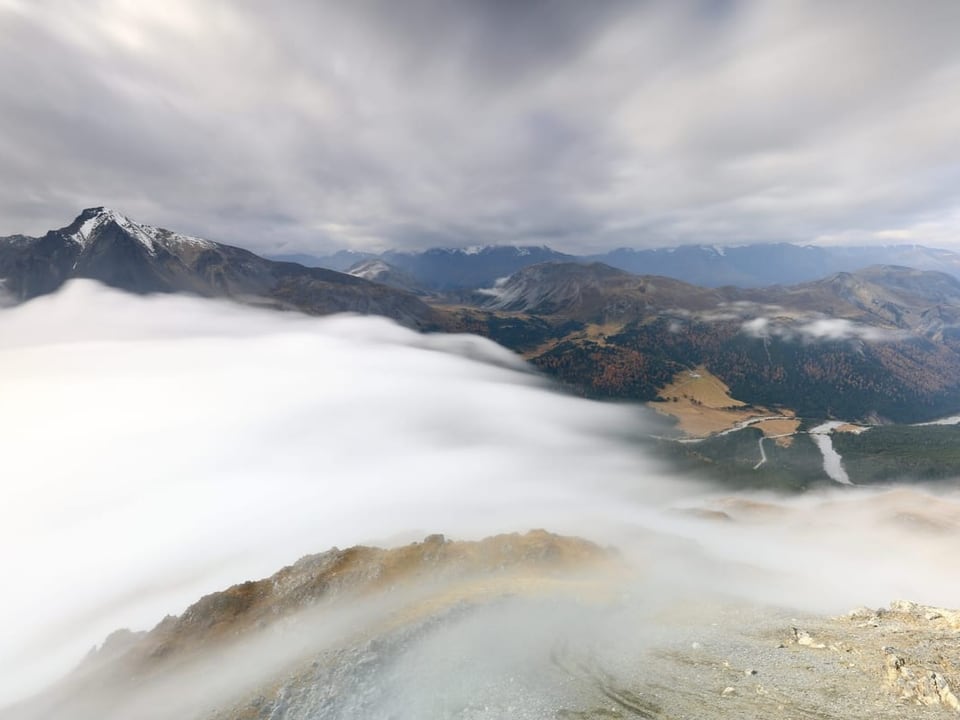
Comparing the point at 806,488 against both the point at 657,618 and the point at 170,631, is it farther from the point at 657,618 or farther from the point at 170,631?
the point at 170,631

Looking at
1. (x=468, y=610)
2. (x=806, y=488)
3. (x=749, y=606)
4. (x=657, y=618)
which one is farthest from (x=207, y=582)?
(x=806, y=488)

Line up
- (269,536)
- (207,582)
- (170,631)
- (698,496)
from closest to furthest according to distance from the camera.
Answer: (170,631)
(207,582)
(269,536)
(698,496)

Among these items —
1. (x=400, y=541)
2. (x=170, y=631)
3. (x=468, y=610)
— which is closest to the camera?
(x=468, y=610)

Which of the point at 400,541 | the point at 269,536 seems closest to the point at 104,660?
the point at 400,541

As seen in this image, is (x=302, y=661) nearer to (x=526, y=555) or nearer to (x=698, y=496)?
(x=526, y=555)

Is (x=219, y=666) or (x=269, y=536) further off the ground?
(x=219, y=666)

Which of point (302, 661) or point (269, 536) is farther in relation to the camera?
point (269, 536)

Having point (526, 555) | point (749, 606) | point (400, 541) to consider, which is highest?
point (749, 606)
